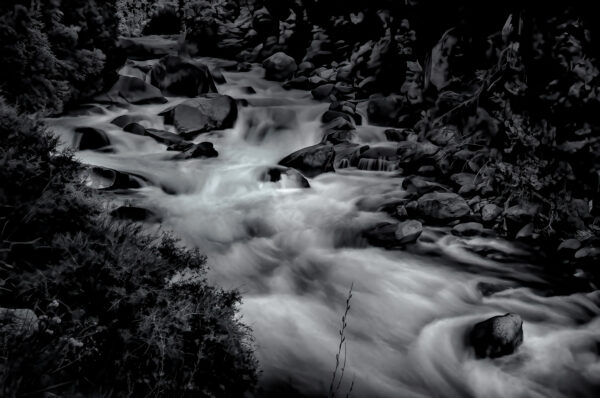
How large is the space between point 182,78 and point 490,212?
10.5 metres

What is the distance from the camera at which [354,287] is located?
5.84m

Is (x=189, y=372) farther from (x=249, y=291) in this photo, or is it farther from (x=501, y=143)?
(x=501, y=143)

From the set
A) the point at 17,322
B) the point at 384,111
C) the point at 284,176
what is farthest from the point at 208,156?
the point at 17,322

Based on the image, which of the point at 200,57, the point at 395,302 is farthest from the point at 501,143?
the point at 200,57

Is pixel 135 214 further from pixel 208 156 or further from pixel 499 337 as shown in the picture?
pixel 499 337

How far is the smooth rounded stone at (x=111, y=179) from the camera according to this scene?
7.61 metres

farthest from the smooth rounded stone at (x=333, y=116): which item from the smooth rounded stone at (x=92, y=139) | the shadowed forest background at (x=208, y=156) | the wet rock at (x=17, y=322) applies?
the wet rock at (x=17, y=322)

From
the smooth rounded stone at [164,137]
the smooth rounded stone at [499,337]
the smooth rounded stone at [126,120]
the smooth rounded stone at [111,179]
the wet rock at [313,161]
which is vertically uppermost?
the smooth rounded stone at [126,120]

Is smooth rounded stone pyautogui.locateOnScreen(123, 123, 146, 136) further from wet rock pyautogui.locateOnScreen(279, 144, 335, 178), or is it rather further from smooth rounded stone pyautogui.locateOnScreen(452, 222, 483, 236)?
smooth rounded stone pyautogui.locateOnScreen(452, 222, 483, 236)

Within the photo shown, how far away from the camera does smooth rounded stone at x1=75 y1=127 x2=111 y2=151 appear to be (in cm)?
988

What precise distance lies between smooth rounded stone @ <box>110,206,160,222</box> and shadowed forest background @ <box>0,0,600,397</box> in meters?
0.16

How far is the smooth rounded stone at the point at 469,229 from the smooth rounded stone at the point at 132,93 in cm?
957

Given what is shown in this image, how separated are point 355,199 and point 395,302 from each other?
3.37m

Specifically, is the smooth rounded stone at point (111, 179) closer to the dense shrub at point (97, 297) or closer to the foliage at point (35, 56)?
the foliage at point (35, 56)
